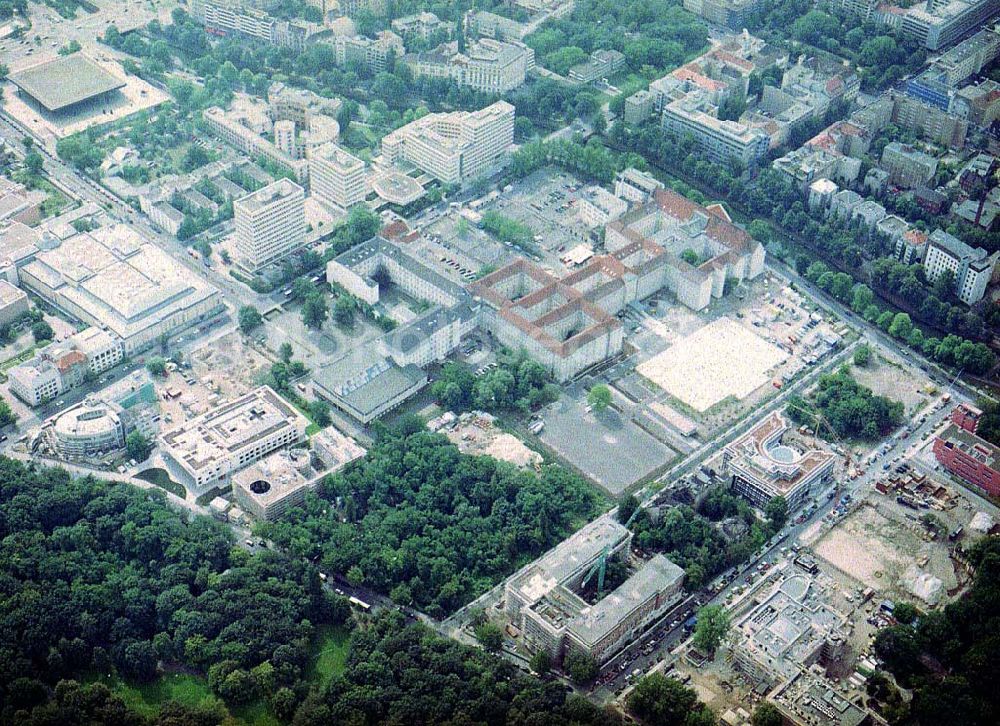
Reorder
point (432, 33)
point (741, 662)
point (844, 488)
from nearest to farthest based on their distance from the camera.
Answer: point (741, 662) → point (844, 488) → point (432, 33)

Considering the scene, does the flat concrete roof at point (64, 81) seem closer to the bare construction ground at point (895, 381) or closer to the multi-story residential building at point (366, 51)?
the multi-story residential building at point (366, 51)

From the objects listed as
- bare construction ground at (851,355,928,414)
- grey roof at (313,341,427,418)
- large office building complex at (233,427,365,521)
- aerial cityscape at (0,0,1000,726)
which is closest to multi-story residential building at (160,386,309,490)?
aerial cityscape at (0,0,1000,726)

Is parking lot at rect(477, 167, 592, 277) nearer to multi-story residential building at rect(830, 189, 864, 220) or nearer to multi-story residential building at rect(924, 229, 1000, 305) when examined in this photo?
multi-story residential building at rect(830, 189, 864, 220)

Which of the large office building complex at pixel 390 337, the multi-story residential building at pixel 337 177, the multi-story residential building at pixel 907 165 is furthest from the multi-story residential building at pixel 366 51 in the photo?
the multi-story residential building at pixel 907 165

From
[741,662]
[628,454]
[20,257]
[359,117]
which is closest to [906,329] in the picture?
[628,454]

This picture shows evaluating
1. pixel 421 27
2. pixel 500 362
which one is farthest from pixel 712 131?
pixel 500 362

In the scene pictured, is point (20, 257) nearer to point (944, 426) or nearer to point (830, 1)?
point (944, 426)
